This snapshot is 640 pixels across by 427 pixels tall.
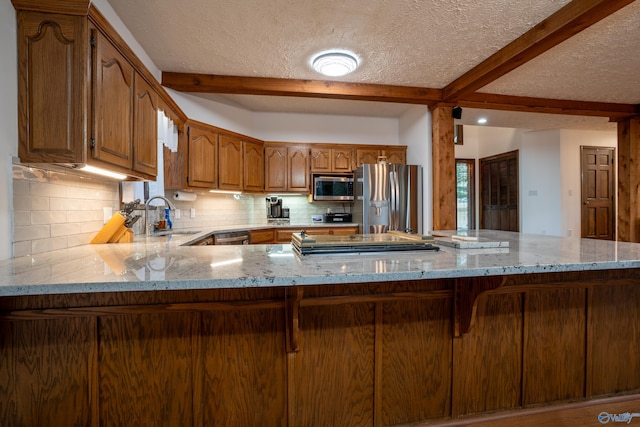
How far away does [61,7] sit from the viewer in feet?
4.84

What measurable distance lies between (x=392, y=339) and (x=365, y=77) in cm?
280

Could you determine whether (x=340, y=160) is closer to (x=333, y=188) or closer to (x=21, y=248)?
(x=333, y=188)

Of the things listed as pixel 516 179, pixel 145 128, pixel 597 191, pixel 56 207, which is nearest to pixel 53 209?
pixel 56 207

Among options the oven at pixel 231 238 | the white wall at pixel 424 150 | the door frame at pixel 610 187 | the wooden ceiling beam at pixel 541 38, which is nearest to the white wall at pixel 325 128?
the white wall at pixel 424 150

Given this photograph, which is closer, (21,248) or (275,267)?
(275,267)

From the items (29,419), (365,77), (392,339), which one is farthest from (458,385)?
(365,77)

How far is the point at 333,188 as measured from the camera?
4.47 m

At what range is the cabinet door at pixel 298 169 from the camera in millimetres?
4430

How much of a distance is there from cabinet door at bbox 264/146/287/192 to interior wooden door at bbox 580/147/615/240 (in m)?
5.37

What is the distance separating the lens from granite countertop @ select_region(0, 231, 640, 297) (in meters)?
0.83

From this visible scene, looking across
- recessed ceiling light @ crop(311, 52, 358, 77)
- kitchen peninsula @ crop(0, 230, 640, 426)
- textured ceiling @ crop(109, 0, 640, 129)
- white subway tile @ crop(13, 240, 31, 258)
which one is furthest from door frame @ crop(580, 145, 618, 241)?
white subway tile @ crop(13, 240, 31, 258)

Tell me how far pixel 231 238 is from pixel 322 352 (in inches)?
90.6

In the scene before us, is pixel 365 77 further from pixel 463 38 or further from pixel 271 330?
pixel 271 330

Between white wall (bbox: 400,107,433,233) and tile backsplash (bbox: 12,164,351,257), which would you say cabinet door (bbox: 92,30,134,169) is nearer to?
tile backsplash (bbox: 12,164,351,257)
